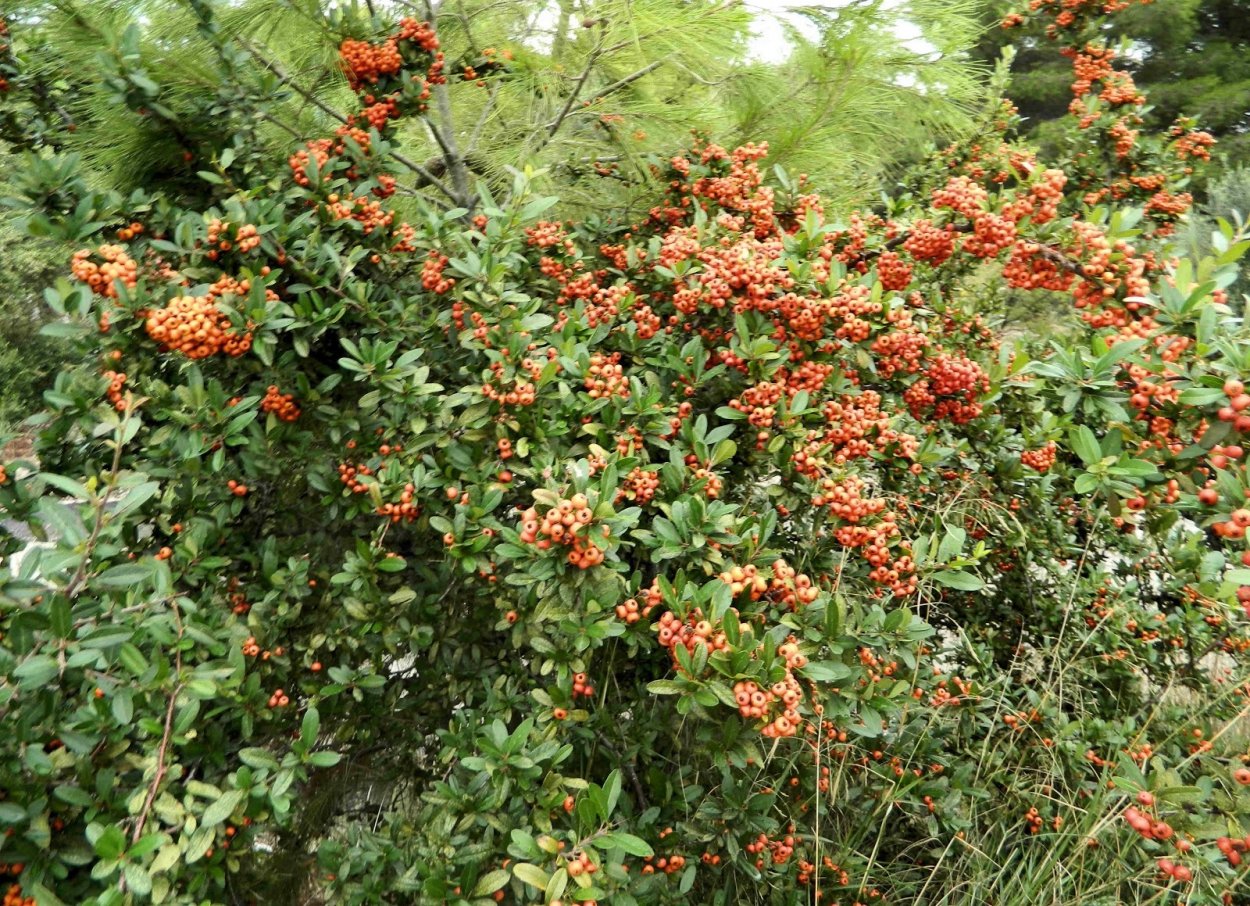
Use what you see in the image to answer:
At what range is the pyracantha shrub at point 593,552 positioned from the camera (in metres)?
1.46

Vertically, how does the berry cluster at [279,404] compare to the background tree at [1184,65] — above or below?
below

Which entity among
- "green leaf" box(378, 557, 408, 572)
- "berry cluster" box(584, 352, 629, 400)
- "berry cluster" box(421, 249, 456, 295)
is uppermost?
"berry cluster" box(421, 249, 456, 295)

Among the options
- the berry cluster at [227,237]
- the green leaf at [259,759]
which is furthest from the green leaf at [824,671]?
the berry cluster at [227,237]

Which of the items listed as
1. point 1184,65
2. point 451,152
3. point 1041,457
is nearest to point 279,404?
point 451,152

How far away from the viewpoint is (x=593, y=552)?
1452 millimetres

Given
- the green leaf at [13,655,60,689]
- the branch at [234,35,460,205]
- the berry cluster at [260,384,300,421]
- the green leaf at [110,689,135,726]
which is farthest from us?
the branch at [234,35,460,205]

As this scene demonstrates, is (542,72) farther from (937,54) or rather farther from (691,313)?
(937,54)

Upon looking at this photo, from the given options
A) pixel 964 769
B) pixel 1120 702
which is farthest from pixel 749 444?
pixel 1120 702

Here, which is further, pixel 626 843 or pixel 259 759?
pixel 259 759

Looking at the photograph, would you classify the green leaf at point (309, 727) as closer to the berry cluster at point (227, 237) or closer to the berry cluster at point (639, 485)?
the berry cluster at point (639, 485)

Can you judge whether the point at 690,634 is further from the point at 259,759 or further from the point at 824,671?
the point at 259,759

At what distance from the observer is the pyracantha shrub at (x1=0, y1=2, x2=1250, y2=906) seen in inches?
57.5

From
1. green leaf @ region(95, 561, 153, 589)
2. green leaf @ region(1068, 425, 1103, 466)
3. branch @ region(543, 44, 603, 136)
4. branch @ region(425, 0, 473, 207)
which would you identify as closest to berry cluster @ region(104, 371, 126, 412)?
green leaf @ region(95, 561, 153, 589)

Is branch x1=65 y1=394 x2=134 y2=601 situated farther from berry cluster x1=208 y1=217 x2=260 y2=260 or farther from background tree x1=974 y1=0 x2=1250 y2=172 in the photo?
background tree x1=974 y1=0 x2=1250 y2=172
